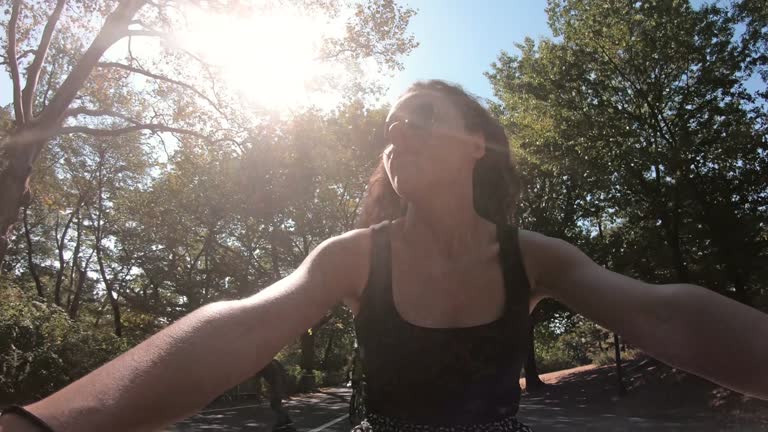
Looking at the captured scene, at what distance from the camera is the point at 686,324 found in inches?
43.7

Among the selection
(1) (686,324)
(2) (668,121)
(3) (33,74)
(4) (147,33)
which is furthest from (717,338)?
(2) (668,121)

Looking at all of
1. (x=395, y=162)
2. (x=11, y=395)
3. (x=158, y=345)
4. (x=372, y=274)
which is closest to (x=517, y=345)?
(x=372, y=274)

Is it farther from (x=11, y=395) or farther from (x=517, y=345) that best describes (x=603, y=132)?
(x=11, y=395)

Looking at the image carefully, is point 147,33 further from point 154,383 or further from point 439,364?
point 154,383

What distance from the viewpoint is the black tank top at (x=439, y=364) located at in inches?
53.4

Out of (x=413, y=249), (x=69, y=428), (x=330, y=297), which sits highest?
(x=413, y=249)

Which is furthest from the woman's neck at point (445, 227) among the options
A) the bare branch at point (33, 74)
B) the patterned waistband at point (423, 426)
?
the bare branch at point (33, 74)

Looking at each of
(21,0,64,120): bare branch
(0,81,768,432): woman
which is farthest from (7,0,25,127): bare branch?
(0,81,768,432): woman

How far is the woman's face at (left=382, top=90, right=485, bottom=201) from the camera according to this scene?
157cm

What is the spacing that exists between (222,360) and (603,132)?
18.4m

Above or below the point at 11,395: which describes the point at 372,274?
above

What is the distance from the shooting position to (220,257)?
30812 mm

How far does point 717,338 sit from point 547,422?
16.5m

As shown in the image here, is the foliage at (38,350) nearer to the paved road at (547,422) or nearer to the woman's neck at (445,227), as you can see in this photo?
the paved road at (547,422)
